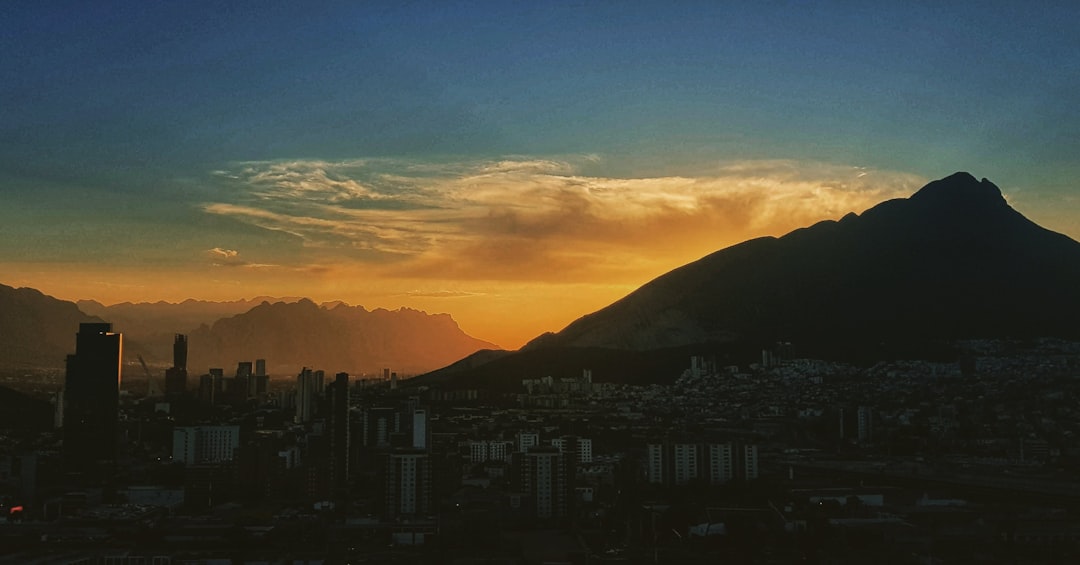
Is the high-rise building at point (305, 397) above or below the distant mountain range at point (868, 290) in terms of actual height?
below

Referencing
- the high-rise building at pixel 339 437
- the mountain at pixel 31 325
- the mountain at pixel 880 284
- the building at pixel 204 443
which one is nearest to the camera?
the high-rise building at pixel 339 437

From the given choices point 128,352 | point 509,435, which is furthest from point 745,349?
point 128,352

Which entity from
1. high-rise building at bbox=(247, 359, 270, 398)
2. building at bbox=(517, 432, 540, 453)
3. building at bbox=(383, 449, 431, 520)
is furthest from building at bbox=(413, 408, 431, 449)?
high-rise building at bbox=(247, 359, 270, 398)

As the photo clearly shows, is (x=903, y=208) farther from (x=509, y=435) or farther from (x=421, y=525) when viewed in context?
(x=421, y=525)

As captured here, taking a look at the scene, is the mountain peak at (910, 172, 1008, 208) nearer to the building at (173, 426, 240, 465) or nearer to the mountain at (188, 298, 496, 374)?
the mountain at (188, 298, 496, 374)

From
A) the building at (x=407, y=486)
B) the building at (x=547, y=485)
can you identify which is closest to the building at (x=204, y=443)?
the building at (x=407, y=486)

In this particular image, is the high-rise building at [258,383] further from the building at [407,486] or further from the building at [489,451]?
the building at [407,486]
